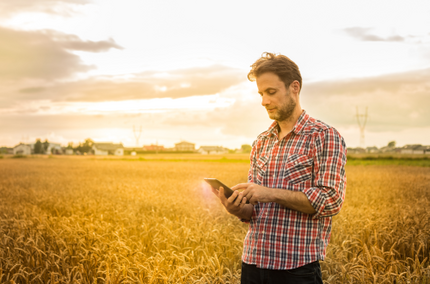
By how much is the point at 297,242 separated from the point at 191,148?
502ft

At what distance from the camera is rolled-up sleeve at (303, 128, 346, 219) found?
2.38 metres

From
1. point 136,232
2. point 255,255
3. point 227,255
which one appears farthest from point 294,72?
point 136,232

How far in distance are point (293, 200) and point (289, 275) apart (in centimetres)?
59

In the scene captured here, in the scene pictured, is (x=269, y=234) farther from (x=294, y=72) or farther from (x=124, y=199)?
(x=124, y=199)

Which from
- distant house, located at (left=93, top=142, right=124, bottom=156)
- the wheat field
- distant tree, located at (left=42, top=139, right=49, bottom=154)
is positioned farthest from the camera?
distant house, located at (left=93, top=142, right=124, bottom=156)

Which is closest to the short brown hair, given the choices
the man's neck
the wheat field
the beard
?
the beard

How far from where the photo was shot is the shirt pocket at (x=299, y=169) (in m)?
2.55

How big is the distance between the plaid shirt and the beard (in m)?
0.12

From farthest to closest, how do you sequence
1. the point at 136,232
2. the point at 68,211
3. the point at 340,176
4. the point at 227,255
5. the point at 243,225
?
the point at 68,211, the point at 243,225, the point at 136,232, the point at 227,255, the point at 340,176

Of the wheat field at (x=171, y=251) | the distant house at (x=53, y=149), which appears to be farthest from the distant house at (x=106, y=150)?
the wheat field at (x=171, y=251)

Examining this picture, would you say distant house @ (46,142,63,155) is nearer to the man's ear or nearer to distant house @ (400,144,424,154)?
distant house @ (400,144,424,154)

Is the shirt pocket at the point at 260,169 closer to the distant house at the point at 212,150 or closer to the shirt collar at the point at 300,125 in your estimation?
the shirt collar at the point at 300,125

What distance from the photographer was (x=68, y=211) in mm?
10352

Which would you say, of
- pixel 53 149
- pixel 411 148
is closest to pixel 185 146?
pixel 53 149
